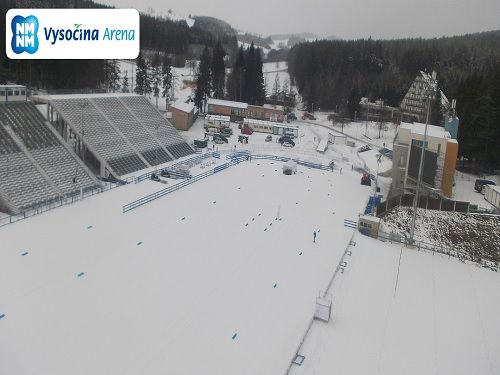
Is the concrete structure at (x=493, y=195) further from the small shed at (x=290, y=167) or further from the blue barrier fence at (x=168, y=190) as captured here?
the blue barrier fence at (x=168, y=190)

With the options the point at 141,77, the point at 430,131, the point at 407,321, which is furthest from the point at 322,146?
the point at 407,321

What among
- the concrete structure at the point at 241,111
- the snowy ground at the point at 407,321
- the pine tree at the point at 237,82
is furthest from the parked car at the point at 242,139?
the snowy ground at the point at 407,321

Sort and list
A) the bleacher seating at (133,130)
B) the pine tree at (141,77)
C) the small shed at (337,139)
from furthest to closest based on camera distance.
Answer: the pine tree at (141,77), the small shed at (337,139), the bleacher seating at (133,130)

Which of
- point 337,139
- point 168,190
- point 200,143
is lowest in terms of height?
point 168,190

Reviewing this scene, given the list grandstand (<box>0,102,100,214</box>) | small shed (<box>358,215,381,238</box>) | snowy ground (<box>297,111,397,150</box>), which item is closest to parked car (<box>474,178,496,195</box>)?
small shed (<box>358,215,381,238</box>)

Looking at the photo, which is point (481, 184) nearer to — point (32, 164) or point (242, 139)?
point (242, 139)

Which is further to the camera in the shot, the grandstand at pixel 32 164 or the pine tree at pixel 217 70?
the pine tree at pixel 217 70

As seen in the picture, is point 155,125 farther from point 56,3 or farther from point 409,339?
point 56,3
